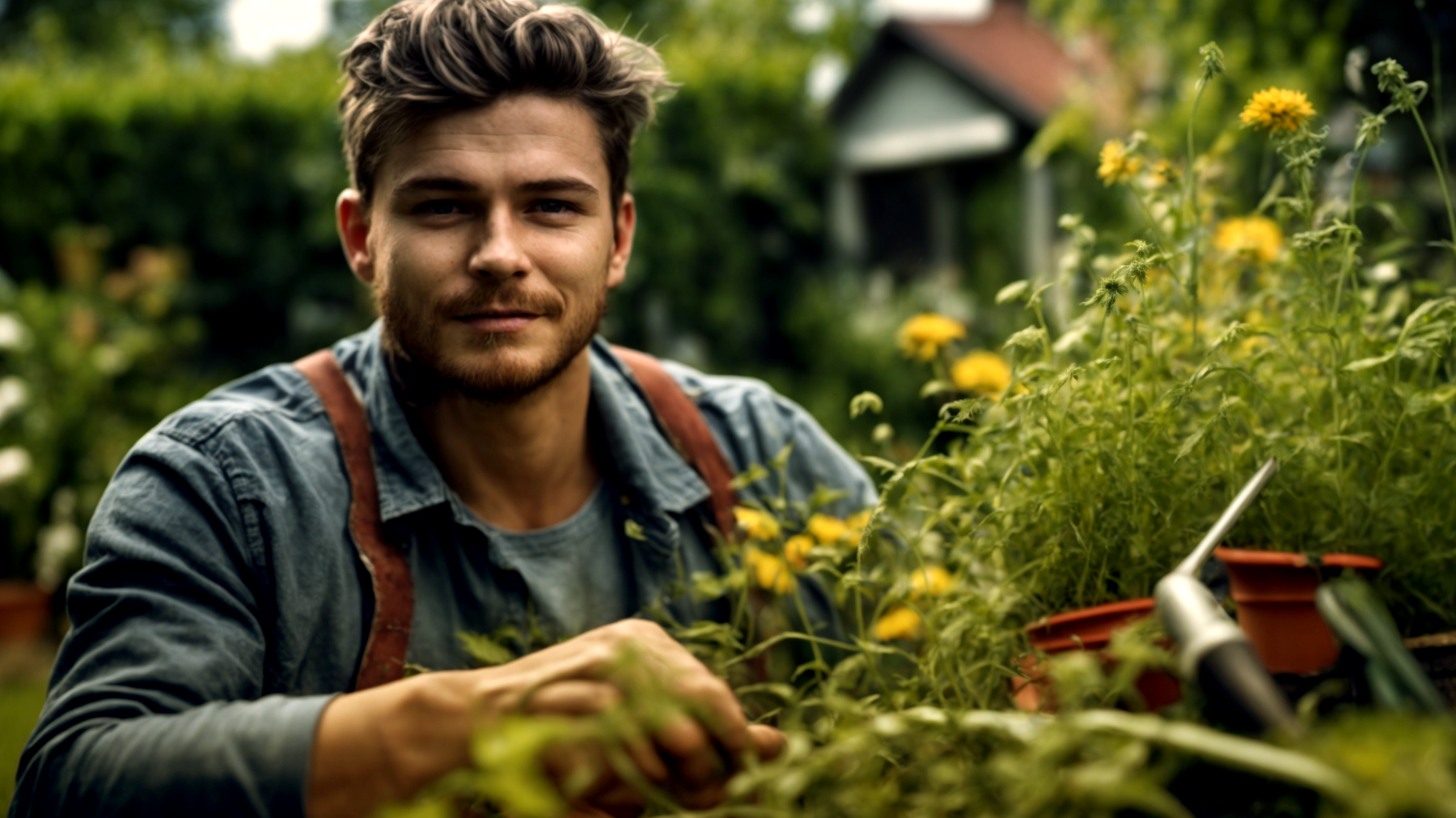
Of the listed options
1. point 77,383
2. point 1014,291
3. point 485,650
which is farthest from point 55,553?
point 1014,291

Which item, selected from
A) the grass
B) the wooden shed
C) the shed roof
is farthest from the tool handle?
the shed roof

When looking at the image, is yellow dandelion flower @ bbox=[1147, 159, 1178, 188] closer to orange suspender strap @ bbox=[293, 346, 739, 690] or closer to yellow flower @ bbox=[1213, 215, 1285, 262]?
yellow flower @ bbox=[1213, 215, 1285, 262]

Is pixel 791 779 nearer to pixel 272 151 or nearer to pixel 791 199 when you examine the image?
pixel 272 151

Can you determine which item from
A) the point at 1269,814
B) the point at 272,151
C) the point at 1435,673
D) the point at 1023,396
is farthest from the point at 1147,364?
the point at 272,151

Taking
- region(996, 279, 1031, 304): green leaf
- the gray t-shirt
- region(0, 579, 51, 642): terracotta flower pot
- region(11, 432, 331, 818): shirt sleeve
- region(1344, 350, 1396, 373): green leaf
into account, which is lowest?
region(0, 579, 51, 642): terracotta flower pot

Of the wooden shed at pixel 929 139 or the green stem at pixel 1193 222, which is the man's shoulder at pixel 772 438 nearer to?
the green stem at pixel 1193 222

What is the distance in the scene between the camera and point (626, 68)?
6.88ft

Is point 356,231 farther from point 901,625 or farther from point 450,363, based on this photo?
point 901,625

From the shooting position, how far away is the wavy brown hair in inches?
72.6

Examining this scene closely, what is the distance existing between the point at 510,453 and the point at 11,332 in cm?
479

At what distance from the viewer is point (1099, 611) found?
3.99 ft

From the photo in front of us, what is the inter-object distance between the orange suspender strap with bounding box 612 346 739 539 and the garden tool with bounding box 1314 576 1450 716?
1201mm

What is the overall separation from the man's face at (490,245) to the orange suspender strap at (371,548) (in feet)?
0.46

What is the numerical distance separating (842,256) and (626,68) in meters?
8.60
